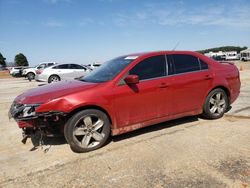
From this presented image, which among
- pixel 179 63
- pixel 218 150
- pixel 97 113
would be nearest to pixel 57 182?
pixel 97 113

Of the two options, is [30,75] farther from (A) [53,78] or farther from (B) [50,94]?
(B) [50,94]

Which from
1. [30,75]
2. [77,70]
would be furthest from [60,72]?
[30,75]

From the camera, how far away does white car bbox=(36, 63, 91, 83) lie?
1614 cm

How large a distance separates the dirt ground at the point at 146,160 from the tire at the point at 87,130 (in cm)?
15

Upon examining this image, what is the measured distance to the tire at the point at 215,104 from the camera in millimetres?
5394

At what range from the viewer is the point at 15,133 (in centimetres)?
527

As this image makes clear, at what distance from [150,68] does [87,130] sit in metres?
1.70

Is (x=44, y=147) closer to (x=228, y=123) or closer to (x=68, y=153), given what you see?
(x=68, y=153)

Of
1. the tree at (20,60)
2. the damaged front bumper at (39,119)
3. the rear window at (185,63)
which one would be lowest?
Answer: the damaged front bumper at (39,119)

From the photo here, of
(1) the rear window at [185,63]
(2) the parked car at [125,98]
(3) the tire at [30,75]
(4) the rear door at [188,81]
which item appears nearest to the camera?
(2) the parked car at [125,98]

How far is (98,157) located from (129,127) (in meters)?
0.84

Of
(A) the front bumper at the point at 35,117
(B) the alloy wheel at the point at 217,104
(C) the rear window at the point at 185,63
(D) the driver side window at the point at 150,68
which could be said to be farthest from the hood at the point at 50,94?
(B) the alloy wheel at the point at 217,104

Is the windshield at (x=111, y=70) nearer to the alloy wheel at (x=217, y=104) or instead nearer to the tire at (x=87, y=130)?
the tire at (x=87, y=130)

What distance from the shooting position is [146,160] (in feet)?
12.0
